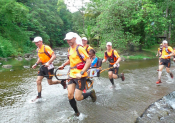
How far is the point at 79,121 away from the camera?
3.73 m

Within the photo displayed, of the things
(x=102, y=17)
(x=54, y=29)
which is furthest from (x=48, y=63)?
(x=54, y=29)

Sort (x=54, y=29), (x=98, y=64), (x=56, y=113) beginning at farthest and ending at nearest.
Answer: (x=54, y=29), (x=98, y=64), (x=56, y=113)

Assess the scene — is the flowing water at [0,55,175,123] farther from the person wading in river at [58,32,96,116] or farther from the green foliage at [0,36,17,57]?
the green foliage at [0,36,17,57]

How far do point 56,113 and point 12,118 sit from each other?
1.11 meters

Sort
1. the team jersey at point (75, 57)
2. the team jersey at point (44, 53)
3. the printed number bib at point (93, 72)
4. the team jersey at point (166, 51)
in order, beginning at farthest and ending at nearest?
the team jersey at point (166, 51) < the team jersey at point (44, 53) < the printed number bib at point (93, 72) < the team jersey at point (75, 57)

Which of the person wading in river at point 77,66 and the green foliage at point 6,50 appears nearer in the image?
the person wading in river at point 77,66

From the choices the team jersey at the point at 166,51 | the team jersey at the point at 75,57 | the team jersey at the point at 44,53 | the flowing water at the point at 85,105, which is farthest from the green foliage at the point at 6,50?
the team jersey at the point at 166,51

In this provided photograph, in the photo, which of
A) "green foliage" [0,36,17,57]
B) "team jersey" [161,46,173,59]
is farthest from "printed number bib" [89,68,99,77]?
"green foliage" [0,36,17,57]

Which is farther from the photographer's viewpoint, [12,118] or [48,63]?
[48,63]

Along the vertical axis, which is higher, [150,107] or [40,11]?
[40,11]

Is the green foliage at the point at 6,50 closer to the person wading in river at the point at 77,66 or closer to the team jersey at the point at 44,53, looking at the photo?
the team jersey at the point at 44,53

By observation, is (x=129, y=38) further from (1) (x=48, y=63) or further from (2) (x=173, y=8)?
(1) (x=48, y=63)

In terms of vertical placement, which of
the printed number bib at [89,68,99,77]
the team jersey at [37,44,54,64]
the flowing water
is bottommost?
the flowing water

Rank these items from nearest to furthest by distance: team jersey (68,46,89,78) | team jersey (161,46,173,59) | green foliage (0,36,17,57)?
→ team jersey (68,46,89,78), team jersey (161,46,173,59), green foliage (0,36,17,57)
